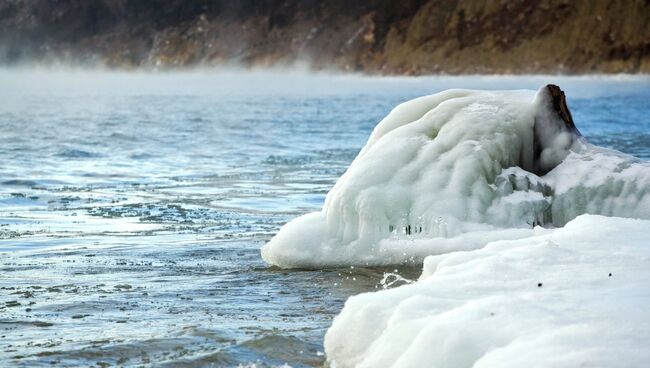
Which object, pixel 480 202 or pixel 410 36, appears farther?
pixel 410 36

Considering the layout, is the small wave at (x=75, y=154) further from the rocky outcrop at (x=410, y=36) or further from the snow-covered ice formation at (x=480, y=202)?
the rocky outcrop at (x=410, y=36)

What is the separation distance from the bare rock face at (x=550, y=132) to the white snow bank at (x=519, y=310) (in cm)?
311

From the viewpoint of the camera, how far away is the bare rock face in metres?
9.94

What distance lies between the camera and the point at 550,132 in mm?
9930

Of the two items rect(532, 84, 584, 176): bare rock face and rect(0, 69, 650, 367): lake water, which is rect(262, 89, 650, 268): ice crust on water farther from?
rect(0, 69, 650, 367): lake water

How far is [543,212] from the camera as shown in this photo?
9.53 metres

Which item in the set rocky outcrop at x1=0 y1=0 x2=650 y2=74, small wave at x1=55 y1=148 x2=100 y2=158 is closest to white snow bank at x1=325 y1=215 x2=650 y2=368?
small wave at x1=55 y1=148 x2=100 y2=158

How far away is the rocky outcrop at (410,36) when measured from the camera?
148m

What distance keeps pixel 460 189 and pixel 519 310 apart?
13.4ft

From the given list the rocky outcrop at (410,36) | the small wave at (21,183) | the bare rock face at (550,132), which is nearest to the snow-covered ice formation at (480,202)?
the bare rock face at (550,132)

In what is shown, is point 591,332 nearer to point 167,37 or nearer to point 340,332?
point 340,332

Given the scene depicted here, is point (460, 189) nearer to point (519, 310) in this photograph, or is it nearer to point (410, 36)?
point (519, 310)

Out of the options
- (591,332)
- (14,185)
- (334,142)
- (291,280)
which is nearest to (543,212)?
(291,280)

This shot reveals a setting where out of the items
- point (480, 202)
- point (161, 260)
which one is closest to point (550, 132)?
point (480, 202)
